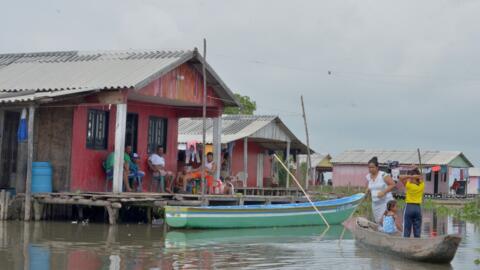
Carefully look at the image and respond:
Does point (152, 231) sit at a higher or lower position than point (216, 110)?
lower

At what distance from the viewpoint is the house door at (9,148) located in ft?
69.3

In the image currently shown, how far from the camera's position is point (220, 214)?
61.6 feet

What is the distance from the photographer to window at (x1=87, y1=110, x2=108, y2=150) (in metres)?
21.2

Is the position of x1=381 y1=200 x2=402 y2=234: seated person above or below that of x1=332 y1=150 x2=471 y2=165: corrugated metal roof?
below

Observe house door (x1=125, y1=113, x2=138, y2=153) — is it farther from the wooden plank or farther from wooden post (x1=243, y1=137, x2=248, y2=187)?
wooden post (x1=243, y1=137, x2=248, y2=187)

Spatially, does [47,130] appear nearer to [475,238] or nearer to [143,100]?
[143,100]

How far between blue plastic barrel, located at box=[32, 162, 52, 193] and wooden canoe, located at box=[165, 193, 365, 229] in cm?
356

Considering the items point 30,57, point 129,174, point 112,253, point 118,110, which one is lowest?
point 112,253

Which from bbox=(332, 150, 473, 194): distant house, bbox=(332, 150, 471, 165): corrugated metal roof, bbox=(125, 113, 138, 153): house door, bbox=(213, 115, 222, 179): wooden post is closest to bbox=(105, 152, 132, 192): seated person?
bbox=(125, 113, 138, 153): house door

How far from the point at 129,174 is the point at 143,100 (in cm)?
246

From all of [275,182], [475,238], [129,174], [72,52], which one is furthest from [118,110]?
[275,182]

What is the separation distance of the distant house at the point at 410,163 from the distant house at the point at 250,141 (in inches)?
582

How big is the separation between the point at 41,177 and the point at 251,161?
48.3ft

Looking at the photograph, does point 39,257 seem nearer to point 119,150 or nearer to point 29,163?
point 29,163
